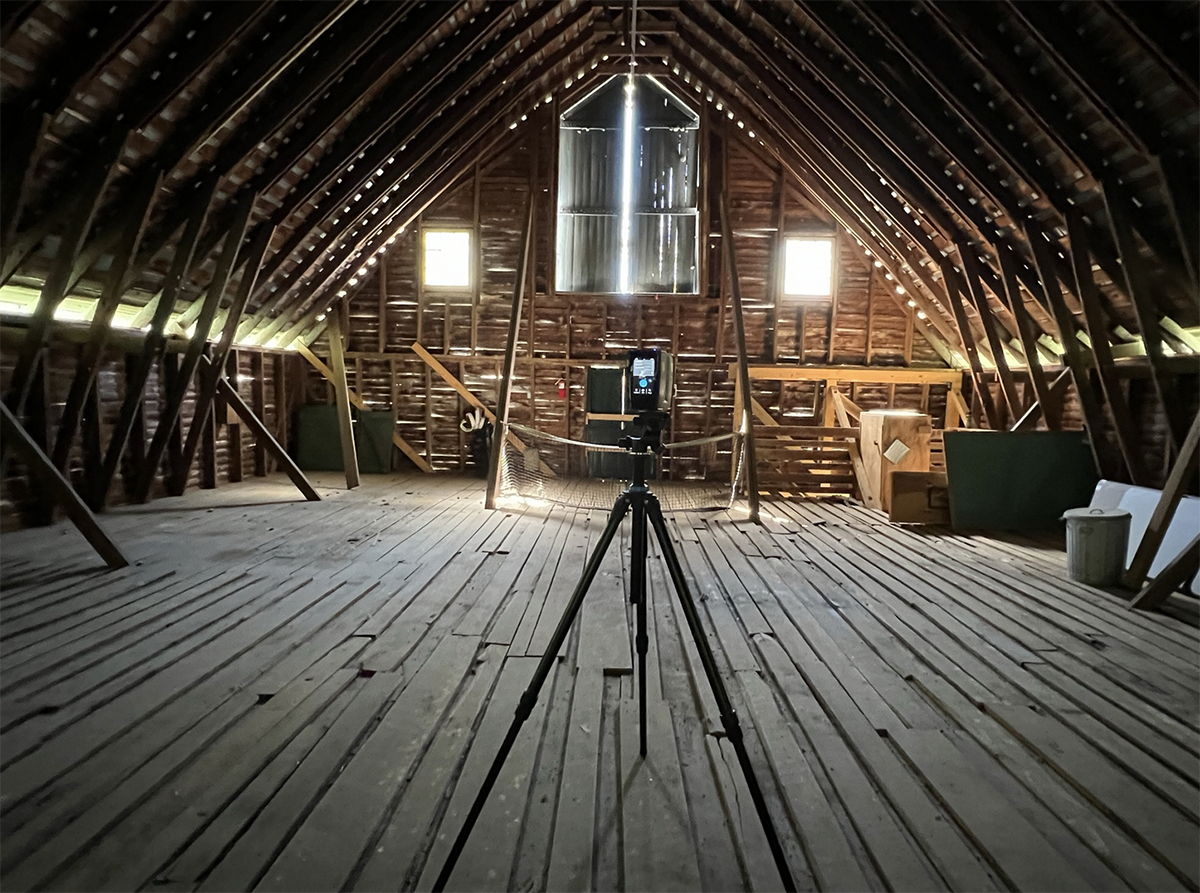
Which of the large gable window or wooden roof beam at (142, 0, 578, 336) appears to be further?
the large gable window

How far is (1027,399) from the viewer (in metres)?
8.94

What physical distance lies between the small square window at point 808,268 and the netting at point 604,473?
253 centimetres

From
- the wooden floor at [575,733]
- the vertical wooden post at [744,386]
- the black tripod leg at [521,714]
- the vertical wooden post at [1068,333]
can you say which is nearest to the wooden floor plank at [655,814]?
the wooden floor at [575,733]

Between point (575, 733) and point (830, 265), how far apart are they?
9585mm

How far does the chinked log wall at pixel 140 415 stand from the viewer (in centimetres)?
623

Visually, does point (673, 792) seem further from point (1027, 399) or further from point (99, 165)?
point (1027, 399)

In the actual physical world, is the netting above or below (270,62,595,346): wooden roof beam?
below

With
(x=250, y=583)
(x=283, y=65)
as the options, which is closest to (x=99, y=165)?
(x=283, y=65)

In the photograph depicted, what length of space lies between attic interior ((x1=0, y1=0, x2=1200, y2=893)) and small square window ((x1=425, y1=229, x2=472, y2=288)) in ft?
0.18

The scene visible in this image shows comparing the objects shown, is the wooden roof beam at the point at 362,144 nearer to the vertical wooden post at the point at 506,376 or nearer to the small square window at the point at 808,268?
the vertical wooden post at the point at 506,376

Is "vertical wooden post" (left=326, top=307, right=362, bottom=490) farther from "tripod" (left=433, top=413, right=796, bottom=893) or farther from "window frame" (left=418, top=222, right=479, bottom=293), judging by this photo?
"tripod" (left=433, top=413, right=796, bottom=893)

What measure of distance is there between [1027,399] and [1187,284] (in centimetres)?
382

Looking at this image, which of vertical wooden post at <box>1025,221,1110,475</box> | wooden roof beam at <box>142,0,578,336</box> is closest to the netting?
wooden roof beam at <box>142,0,578,336</box>

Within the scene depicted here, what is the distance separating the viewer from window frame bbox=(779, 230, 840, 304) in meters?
10.7
